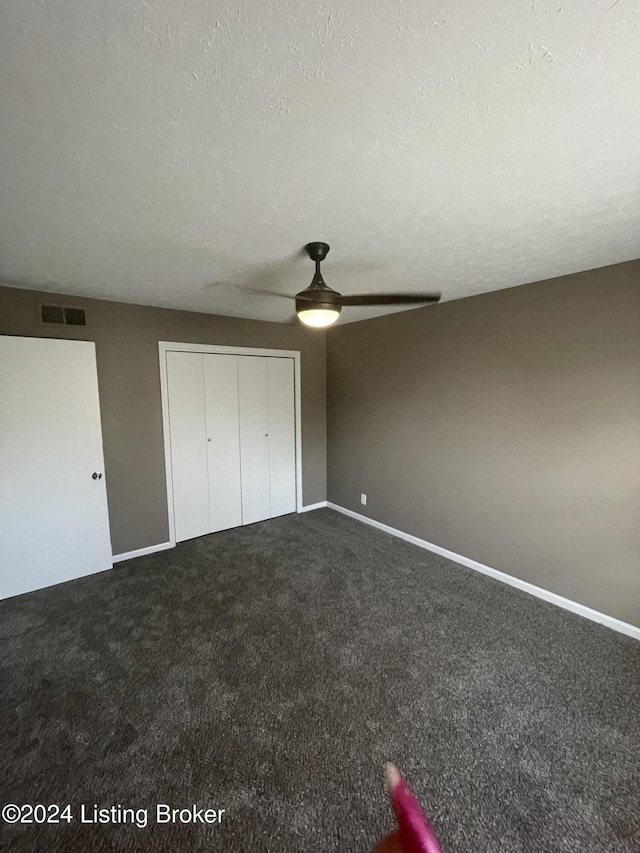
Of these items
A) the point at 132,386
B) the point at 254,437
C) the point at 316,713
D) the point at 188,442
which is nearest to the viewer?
the point at 316,713

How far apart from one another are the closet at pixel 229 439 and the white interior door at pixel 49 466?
720 mm

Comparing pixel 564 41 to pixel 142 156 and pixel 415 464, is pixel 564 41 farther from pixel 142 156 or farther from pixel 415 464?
pixel 415 464

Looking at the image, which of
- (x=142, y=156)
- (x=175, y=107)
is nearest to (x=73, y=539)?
(x=142, y=156)

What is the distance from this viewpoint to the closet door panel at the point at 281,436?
4.37m

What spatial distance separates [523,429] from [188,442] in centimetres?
316

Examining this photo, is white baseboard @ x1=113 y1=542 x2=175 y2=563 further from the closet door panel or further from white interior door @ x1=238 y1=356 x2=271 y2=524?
the closet door panel

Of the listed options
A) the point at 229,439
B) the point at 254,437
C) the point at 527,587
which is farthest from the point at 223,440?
the point at 527,587

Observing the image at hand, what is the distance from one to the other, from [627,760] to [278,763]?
1559 millimetres

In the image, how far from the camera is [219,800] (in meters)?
1.45

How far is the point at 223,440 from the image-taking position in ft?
13.3

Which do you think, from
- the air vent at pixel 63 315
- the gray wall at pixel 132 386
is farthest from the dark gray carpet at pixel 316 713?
the air vent at pixel 63 315

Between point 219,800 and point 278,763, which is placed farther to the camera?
point 278,763

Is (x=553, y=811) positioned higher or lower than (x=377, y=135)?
lower

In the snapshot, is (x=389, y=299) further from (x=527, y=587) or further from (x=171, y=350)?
(x=527, y=587)
